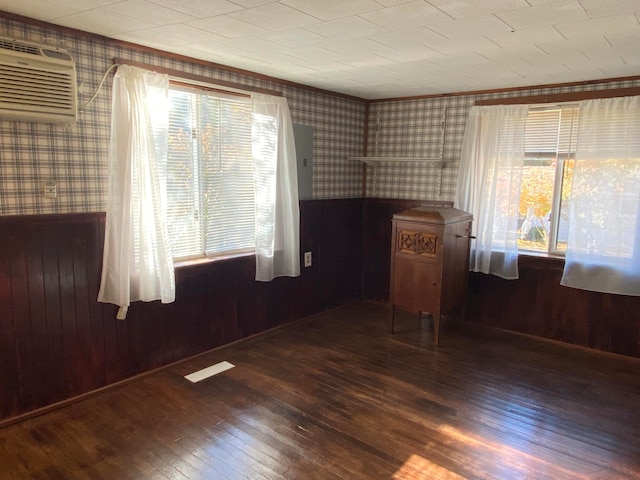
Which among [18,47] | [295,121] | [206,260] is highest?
[18,47]

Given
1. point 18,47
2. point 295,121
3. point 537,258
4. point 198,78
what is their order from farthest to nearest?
point 295,121 < point 537,258 < point 198,78 < point 18,47

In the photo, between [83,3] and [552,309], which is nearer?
[83,3]

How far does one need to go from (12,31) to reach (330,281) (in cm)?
324

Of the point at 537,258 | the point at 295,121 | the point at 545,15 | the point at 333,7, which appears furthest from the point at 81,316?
the point at 537,258

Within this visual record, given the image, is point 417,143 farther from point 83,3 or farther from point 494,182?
point 83,3

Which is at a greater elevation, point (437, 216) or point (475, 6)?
point (475, 6)

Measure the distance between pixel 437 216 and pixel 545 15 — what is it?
1724 millimetres

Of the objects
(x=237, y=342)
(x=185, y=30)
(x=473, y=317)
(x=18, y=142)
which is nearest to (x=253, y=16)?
(x=185, y=30)

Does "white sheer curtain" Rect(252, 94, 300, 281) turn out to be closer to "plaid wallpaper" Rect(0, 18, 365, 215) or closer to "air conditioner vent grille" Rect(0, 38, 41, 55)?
"plaid wallpaper" Rect(0, 18, 365, 215)

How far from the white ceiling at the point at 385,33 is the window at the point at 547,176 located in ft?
1.12

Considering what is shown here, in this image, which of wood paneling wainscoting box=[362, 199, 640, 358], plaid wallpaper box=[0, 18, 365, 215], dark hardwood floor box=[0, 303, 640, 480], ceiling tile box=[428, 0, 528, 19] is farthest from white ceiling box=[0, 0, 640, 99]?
dark hardwood floor box=[0, 303, 640, 480]

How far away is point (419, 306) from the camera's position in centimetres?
378

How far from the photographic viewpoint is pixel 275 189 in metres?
3.72

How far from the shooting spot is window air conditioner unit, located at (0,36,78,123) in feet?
7.57
